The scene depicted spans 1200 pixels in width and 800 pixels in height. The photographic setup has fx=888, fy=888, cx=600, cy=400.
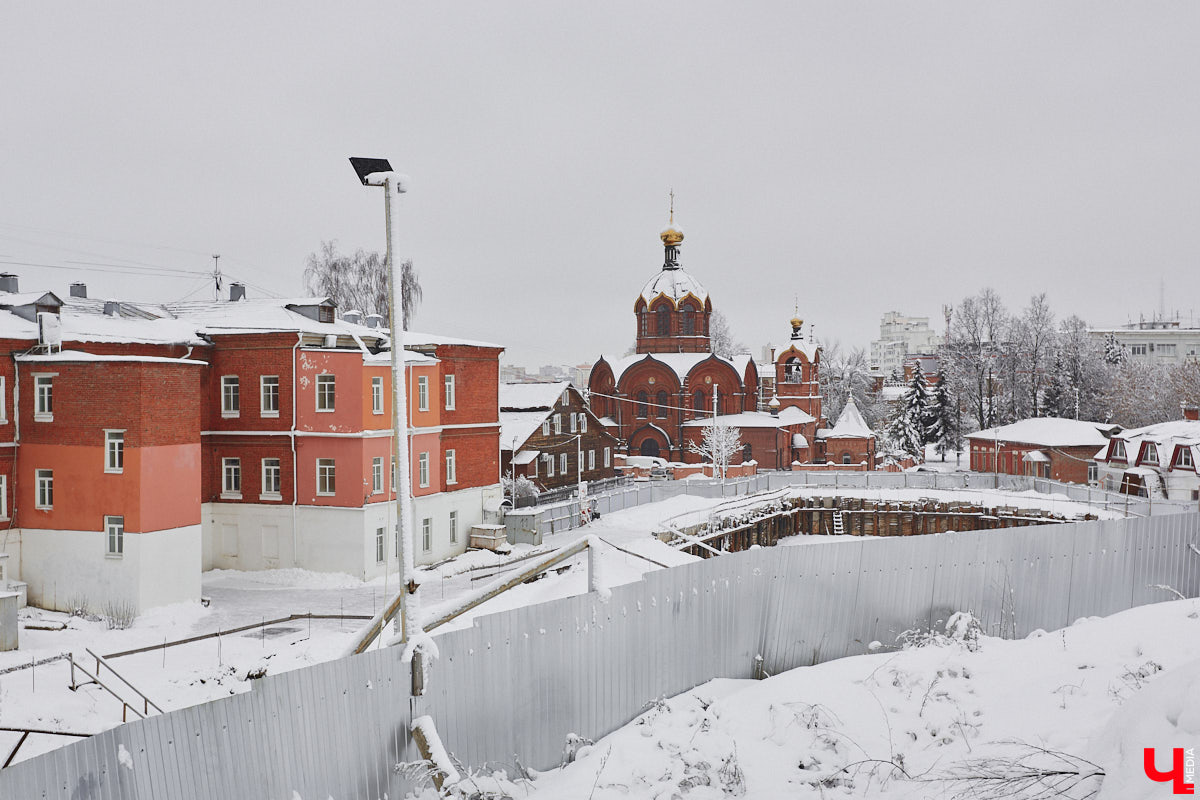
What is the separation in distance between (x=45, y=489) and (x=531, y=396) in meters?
21.4

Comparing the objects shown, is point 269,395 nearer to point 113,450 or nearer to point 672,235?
point 113,450

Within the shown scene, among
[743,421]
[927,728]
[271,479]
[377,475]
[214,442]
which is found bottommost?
[927,728]

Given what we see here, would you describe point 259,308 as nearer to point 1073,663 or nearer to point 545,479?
point 545,479

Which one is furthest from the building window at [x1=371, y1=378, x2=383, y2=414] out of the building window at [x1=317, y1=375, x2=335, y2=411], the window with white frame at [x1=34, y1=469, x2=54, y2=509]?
the window with white frame at [x1=34, y1=469, x2=54, y2=509]

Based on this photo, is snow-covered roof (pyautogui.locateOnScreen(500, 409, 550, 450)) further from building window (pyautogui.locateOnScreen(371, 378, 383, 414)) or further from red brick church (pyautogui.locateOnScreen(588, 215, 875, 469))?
red brick church (pyautogui.locateOnScreen(588, 215, 875, 469))

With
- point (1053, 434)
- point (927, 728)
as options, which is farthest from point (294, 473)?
point (1053, 434)

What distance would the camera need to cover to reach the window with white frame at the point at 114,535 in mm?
19656

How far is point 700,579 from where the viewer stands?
9.88m

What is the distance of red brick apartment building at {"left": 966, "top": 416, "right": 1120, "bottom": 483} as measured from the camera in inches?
1639

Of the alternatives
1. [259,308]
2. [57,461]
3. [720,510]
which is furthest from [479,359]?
[57,461]

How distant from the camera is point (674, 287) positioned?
56750 mm

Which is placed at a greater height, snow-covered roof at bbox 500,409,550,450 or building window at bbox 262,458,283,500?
snow-covered roof at bbox 500,409,550,450

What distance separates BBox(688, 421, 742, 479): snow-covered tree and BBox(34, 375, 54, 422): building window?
3222cm

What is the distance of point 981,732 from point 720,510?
75.2 feet
